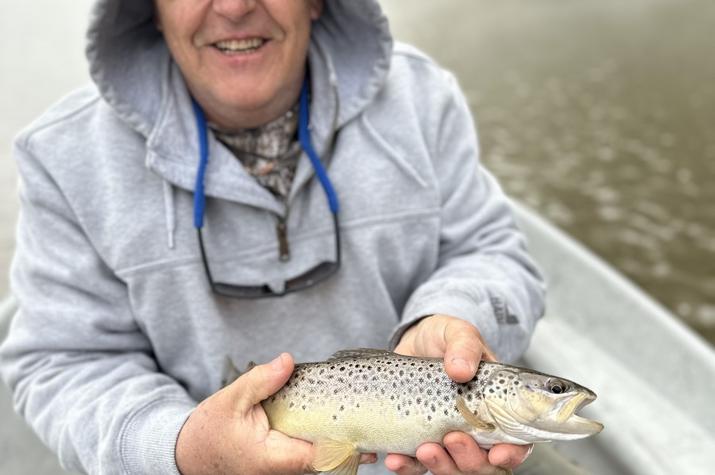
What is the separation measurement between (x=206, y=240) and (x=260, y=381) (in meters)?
0.71

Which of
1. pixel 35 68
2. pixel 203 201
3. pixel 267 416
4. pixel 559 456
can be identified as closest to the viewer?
pixel 267 416

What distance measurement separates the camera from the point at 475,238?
3025 mm

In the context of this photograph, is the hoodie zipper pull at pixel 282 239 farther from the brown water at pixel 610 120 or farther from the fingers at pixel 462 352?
the brown water at pixel 610 120

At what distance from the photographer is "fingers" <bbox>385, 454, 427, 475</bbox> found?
224 cm

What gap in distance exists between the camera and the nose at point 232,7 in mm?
2527

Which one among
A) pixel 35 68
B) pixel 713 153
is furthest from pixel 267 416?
pixel 35 68

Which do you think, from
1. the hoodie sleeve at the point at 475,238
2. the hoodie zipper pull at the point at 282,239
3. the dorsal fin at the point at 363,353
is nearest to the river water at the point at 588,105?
the hoodie sleeve at the point at 475,238

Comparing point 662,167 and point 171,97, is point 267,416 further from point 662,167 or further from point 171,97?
point 662,167

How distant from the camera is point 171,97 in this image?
276 centimetres

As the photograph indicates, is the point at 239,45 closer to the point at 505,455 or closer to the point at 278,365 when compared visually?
the point at 278,365

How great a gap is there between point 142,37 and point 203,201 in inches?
28.5

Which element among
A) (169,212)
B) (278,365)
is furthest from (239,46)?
(278,365)

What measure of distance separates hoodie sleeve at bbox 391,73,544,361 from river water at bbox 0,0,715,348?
4.84 metres

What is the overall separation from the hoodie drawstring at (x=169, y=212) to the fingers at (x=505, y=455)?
50.2 inches
